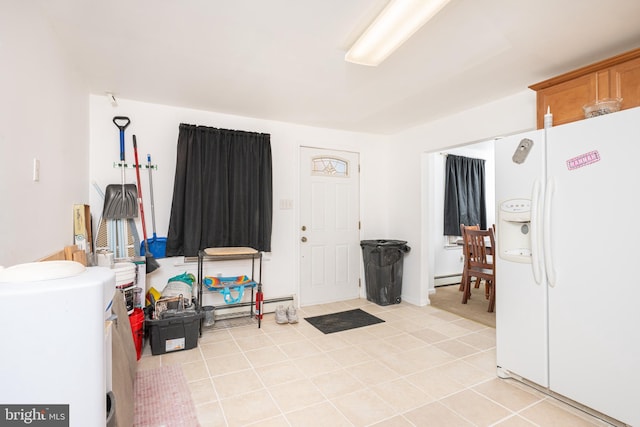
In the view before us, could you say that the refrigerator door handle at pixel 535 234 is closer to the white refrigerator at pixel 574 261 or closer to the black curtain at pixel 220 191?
the white refrigerator at pixel 574 261

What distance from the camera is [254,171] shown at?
3.70 meters

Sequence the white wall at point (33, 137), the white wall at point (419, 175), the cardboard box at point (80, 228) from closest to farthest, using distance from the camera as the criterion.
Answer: the white wall at point (33, 137)
the cardboard box at point (80, 228)
the white wall at point (419, 175)

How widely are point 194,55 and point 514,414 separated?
10.7 ft

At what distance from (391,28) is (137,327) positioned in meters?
2.97

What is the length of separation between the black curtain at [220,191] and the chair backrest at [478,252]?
9.07ft

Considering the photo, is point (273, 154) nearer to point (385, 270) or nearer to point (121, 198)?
point (121, 198)

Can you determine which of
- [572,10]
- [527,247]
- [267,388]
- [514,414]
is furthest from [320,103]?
[514,414]

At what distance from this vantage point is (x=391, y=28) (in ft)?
5.96

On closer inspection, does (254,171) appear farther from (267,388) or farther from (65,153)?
(267,388)

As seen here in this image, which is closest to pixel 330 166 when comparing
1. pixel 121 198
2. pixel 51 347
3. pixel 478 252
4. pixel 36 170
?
pixel 478 252

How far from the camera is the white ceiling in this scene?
179cm

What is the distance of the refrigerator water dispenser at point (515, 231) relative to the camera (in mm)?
2219

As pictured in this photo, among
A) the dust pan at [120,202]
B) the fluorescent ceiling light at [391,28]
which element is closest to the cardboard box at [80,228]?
the dust pan at [120,202]

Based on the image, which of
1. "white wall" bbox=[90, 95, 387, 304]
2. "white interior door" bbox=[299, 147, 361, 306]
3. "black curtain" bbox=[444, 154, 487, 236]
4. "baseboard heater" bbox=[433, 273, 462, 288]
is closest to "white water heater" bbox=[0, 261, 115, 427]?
"white wall" bbox=[90, 95, 387, 304]
